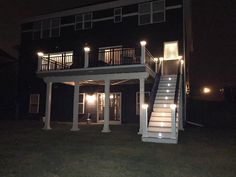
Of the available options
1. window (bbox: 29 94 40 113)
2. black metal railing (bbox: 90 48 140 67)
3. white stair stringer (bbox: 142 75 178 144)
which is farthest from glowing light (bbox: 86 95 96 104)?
white stair stringer (bbox: 142 75 178 144)

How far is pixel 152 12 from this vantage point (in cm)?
1469

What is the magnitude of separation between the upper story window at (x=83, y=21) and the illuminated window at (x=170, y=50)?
6.19 metres

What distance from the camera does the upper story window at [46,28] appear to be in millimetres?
18156

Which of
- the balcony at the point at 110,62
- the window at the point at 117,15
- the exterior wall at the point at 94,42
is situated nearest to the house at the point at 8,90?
the exterior wall at the point at 94,42

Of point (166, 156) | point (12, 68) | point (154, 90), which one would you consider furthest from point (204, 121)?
point (12, 68)

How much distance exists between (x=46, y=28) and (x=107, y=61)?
660 centimetres

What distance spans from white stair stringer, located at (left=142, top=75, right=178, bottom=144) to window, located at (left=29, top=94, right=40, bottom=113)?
11.3m

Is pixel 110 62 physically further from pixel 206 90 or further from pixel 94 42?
pixel 206 90

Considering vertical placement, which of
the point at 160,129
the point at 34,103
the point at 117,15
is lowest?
the point at 160,129

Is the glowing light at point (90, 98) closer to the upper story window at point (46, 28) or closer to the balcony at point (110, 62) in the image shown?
the balcony at point (110, 62)

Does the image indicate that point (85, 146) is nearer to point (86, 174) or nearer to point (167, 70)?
point (86, 174)

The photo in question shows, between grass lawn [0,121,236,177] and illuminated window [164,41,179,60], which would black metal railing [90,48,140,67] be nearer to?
illuminated window [164,41,179,60]

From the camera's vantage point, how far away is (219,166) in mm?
5301

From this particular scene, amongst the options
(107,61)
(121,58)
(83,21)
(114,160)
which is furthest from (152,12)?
(114,160)
